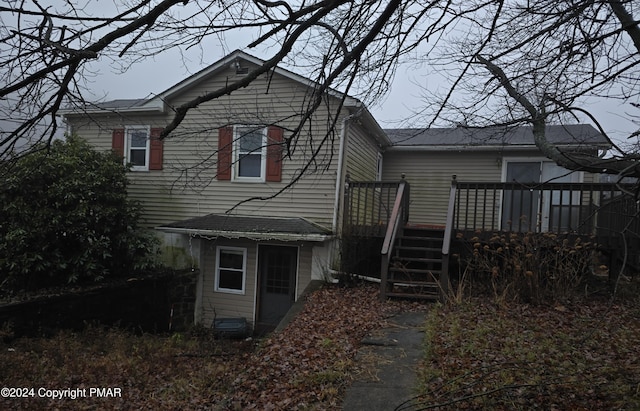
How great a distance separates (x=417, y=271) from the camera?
7.88 meters

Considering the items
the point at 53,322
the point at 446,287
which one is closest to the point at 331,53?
the point at 446,287

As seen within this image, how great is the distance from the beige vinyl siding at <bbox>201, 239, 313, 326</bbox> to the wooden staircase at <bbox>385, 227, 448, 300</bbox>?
2.23 meters

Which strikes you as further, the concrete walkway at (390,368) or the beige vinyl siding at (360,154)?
the beige vinyl siding at (360,154)

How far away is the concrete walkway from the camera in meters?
4.00

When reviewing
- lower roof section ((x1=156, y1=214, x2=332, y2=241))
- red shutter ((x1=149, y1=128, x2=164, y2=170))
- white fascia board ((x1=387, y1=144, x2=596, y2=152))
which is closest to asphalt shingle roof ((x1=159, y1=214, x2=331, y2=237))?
lower roof section ((x1=156, y1=214, x2=332, y2=241))

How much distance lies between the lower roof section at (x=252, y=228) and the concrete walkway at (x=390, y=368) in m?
2.95

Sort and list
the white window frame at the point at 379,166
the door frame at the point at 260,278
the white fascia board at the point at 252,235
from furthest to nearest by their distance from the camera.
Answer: the white window frame at the point at 379,166 < the door frame at the point at 260,278 < the white fascia board at the point at 252,235

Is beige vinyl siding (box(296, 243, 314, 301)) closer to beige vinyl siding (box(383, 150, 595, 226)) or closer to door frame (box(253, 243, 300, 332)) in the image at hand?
door frame (box(253, 243, 300, 332))

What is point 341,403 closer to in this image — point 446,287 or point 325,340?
point 325,340

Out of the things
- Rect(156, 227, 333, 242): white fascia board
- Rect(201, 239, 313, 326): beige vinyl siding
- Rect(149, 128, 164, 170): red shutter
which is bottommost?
Rect(201, 239, 313, 326): beige vinyl siding

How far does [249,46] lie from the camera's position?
336 centimetres

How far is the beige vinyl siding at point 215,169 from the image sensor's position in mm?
9641

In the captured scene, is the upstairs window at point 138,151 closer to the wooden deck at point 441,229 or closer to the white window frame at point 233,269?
the white window frame at point 233,269

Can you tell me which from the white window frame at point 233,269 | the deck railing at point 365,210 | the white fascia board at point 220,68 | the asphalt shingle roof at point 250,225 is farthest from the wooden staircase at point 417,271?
the white fascia board at point 220,68
